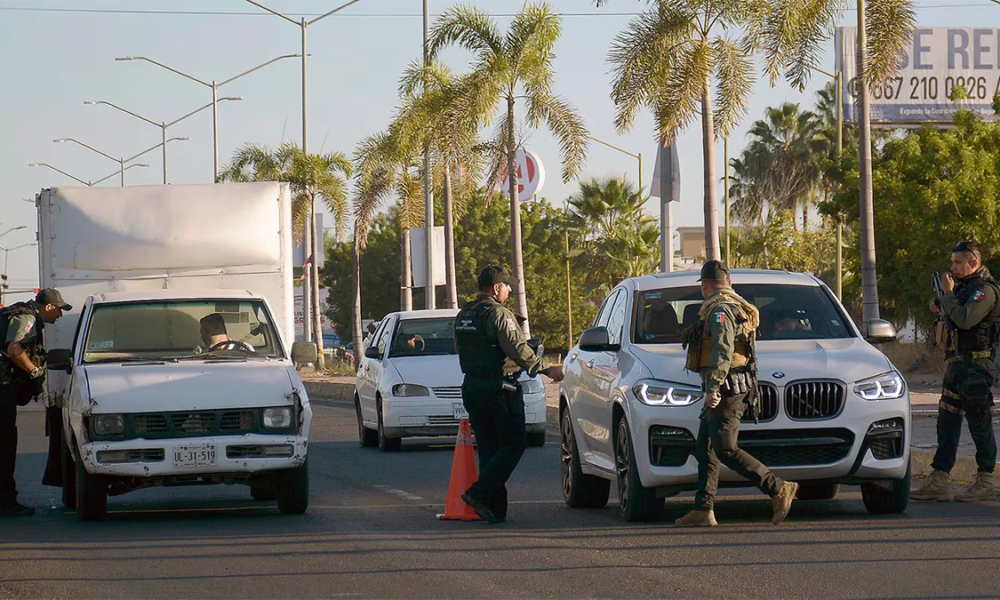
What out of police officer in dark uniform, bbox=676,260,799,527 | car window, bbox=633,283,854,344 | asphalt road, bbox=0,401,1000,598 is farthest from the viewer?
car window, bbox=633,283,854,344

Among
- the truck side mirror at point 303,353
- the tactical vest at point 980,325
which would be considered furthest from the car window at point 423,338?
the tactical vest at point 980,325

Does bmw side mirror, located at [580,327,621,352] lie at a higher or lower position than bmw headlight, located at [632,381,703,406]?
higher

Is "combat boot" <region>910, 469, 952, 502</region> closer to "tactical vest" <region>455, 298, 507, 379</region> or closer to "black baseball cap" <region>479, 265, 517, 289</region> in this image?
"tactical vest" <region>455, 298, 507, 379</region>

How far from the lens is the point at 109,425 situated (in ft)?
36.9

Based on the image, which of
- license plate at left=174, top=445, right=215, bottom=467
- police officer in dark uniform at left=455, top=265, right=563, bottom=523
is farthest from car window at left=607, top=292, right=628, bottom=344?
license plate at left=174, top=445, right=215, bottom=467

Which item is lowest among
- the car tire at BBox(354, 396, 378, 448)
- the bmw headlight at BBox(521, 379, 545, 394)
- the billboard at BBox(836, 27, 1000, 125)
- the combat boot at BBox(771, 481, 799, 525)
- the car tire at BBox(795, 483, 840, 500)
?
the car tire at BBox(354, 396, 378, 448)

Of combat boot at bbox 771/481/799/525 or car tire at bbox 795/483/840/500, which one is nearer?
combat boot at bbox 771/481/799/525

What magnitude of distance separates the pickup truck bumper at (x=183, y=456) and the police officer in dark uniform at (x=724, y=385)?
3.29 metres

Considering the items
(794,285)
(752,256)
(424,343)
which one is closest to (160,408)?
(794,285)

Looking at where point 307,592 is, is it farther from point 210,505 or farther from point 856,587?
point 210,505

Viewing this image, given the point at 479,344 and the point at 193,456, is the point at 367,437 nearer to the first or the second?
the point at 193,456

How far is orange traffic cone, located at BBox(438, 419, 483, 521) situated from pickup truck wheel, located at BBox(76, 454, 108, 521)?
2.54 meters

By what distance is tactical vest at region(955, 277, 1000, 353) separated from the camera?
11.5 meters

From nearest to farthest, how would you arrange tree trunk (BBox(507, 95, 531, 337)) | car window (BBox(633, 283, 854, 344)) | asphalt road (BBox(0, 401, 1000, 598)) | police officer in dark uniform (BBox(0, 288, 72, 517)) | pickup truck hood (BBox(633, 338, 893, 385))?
1. asphalt road (BBox(0, 401, 1000, 598))
2. pickup truck hood (BBox(633, 338, 893, 385))
3. car window (BBox(633, 283, 854, 344))
4. police officer in dark uniform (BBox(0, 288, 72, 517))
5. tree trunk (BBox(507, 95, 531, 337))
